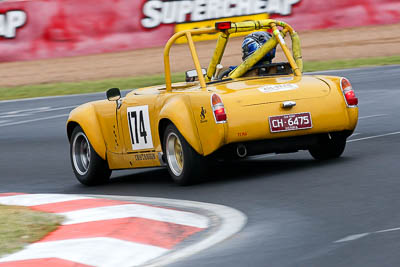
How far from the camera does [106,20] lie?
102ft

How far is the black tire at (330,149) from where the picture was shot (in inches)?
376

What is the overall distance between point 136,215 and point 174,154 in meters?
2.37

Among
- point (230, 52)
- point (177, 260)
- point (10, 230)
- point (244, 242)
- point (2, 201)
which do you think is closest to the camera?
point (177, 260)

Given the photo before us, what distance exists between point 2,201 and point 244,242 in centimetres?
294

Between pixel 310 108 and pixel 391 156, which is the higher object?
pixel 310 108

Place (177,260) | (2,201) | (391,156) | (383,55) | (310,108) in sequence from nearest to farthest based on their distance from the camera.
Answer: (177,260) → (2,201) → (310,108) → (391,156) → (383,55)

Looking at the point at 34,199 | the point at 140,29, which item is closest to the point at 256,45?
the point at 34,199

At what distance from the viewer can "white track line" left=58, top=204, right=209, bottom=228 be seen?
6.82 metres

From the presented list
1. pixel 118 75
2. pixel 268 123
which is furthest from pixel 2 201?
pixel 118 75

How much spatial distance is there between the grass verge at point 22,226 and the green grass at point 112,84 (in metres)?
16.7

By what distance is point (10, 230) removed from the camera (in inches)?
256

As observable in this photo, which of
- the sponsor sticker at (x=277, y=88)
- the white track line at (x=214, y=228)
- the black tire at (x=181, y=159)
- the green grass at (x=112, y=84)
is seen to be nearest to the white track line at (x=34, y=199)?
the white track line at (x=214, y=228)

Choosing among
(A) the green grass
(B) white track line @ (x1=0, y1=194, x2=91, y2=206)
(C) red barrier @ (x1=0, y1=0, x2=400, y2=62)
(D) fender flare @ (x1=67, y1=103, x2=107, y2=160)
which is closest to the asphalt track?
(D) fender flare @ (x1=67, y1=103, x2=107, y2=160)

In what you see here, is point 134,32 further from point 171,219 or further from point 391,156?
point 171,219
